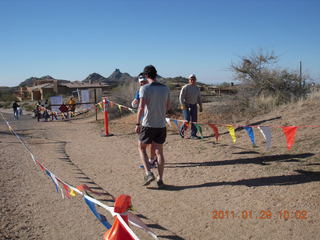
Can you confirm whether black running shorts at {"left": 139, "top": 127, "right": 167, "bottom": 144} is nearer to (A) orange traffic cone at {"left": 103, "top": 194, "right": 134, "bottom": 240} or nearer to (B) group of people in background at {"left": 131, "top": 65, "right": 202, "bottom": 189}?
(B) group of people in background at {"left": 131, "top": 65, "right": 202, "bottom": 189}

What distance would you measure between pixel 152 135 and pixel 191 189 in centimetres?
110

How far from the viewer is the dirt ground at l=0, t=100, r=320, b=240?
351 centimetres

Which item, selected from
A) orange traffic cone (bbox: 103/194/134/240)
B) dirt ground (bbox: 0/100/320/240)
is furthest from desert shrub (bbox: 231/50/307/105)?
orange traffic cone (bbox: 103/194/134/240)

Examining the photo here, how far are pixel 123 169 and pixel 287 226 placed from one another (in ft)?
11.7

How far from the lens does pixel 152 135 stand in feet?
15.4

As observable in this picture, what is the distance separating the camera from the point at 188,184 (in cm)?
497

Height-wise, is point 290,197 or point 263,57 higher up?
point 263,57

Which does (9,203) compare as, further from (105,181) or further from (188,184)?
(188,184)

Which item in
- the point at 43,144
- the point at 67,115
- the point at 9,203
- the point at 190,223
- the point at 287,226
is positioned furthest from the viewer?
the point at 67,115

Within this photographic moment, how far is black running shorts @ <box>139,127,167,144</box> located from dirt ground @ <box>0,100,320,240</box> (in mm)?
843

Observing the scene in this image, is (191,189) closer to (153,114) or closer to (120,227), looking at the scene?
(153,114)

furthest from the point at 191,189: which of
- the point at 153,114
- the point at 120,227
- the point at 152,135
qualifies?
the point at 120,227

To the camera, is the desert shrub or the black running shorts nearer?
the black running shorts

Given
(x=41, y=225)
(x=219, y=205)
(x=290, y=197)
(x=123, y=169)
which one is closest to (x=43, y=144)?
(x=123, y=169)
